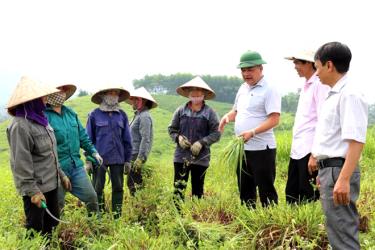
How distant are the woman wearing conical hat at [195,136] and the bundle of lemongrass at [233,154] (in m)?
0.73

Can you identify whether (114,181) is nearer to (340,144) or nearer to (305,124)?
(305,124)

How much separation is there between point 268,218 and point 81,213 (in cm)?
199

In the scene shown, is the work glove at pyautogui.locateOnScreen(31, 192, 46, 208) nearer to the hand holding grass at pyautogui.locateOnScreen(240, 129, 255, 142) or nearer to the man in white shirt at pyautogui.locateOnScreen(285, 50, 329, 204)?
the hand holding grass at pyautogui.locateOnScreen(240, 129, 255, 142)

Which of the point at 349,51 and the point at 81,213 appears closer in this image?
the point at 349,51

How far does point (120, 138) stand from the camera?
4844 millimetres

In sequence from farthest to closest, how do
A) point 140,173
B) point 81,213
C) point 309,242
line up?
point 140,173
point 81,213
point 309,242

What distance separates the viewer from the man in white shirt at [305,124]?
3561 millimetres

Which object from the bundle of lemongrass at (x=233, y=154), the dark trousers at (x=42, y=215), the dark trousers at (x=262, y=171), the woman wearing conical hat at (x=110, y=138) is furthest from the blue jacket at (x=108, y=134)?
the dark trousers at (x=262, y=171)

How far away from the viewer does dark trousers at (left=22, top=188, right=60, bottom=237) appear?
11.1 ft

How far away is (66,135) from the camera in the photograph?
4.09 m

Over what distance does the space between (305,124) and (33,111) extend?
224 cm

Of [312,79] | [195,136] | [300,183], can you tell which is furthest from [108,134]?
[312,79]

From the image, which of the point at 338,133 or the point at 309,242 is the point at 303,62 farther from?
the point at 309,242

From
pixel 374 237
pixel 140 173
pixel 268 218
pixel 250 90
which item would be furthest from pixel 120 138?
pixel 374 237
